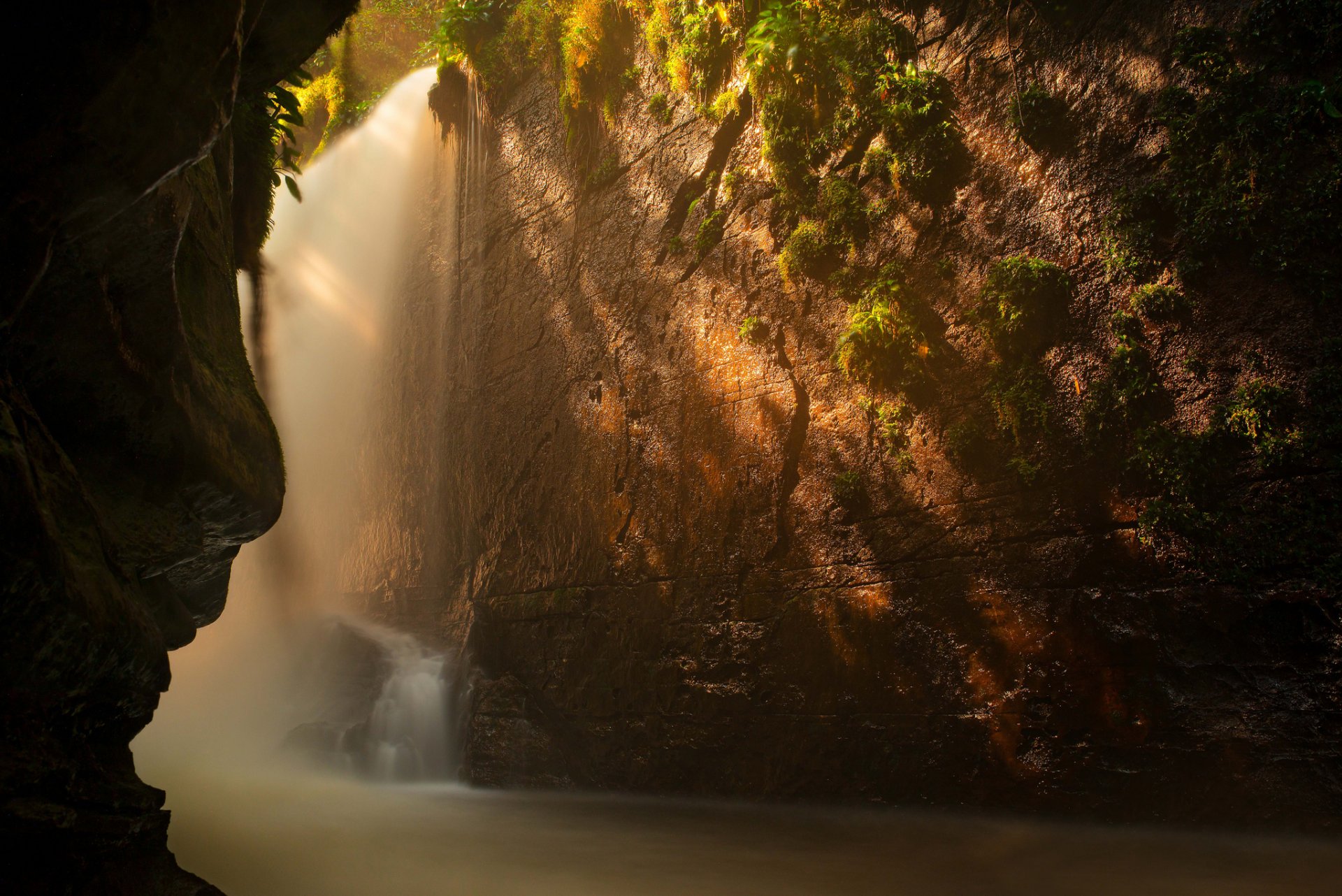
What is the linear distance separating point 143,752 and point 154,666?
13.2 m

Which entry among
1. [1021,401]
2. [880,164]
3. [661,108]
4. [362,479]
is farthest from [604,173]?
[362,479]

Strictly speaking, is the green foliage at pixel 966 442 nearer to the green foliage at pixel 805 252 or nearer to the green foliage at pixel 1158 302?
the green foliage at pixel 1158 302

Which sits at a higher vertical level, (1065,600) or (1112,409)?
(1112,409)

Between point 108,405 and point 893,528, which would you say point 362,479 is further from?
point 108,405

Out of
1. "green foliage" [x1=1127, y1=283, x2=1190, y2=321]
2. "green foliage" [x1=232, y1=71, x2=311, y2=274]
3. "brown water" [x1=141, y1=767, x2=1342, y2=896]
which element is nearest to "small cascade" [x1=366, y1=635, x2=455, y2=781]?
"brown water" [x1=141, y1=767, x2=1342, y2=896]

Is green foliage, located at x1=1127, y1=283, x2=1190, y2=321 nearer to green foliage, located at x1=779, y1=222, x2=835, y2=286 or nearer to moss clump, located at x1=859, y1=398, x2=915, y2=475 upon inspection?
moss clump, located at x1=859, y1=398, x2=915, y2=475

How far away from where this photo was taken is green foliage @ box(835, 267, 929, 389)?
23.3 feet

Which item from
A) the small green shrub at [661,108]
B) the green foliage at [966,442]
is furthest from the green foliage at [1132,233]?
the small green shrub at [661,108]

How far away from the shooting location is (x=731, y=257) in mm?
8695

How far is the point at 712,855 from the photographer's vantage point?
5.78 meters

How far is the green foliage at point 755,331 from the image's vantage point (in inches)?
323

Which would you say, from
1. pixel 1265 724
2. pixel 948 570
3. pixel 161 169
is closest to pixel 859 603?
pixel 948 570

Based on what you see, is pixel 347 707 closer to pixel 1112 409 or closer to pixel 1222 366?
pixel 1112 409

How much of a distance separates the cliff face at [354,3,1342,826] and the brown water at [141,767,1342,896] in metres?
0.42
